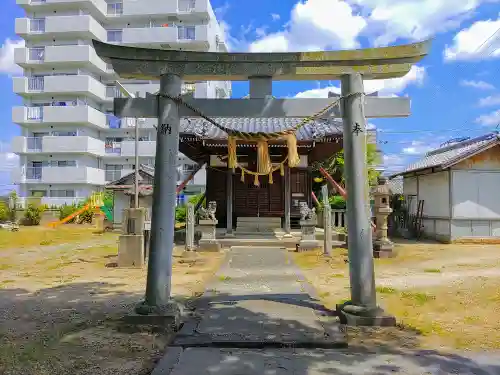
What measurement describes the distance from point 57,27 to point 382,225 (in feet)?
129

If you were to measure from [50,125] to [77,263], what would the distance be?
31.0 m

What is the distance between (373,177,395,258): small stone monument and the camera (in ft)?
41.9

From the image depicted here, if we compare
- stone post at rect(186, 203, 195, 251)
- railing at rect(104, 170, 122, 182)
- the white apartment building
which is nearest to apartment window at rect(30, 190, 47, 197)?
the white apartment building

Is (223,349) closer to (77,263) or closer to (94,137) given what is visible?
(77,263)

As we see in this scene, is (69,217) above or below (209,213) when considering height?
below

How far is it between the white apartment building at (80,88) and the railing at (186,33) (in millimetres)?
100

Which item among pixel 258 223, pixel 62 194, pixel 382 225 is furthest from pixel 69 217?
pixel 382 225

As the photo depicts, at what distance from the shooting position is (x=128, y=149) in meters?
39.9

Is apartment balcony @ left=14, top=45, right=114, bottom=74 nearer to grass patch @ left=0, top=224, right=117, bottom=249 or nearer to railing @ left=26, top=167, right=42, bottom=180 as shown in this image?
railing @ left=26, top=167, right=42, bottom=180

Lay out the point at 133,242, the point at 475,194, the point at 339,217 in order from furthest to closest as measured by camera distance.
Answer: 1. the point at 339,217
2. the point at 475,194
3. the point at 133,242

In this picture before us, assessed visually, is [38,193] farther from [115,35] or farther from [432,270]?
[432,270]

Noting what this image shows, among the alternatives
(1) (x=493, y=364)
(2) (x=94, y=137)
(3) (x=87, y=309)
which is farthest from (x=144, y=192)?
(2) (x=94, y=137)

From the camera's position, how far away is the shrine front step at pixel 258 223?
17891 mm

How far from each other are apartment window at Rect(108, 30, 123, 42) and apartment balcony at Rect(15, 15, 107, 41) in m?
2.30
